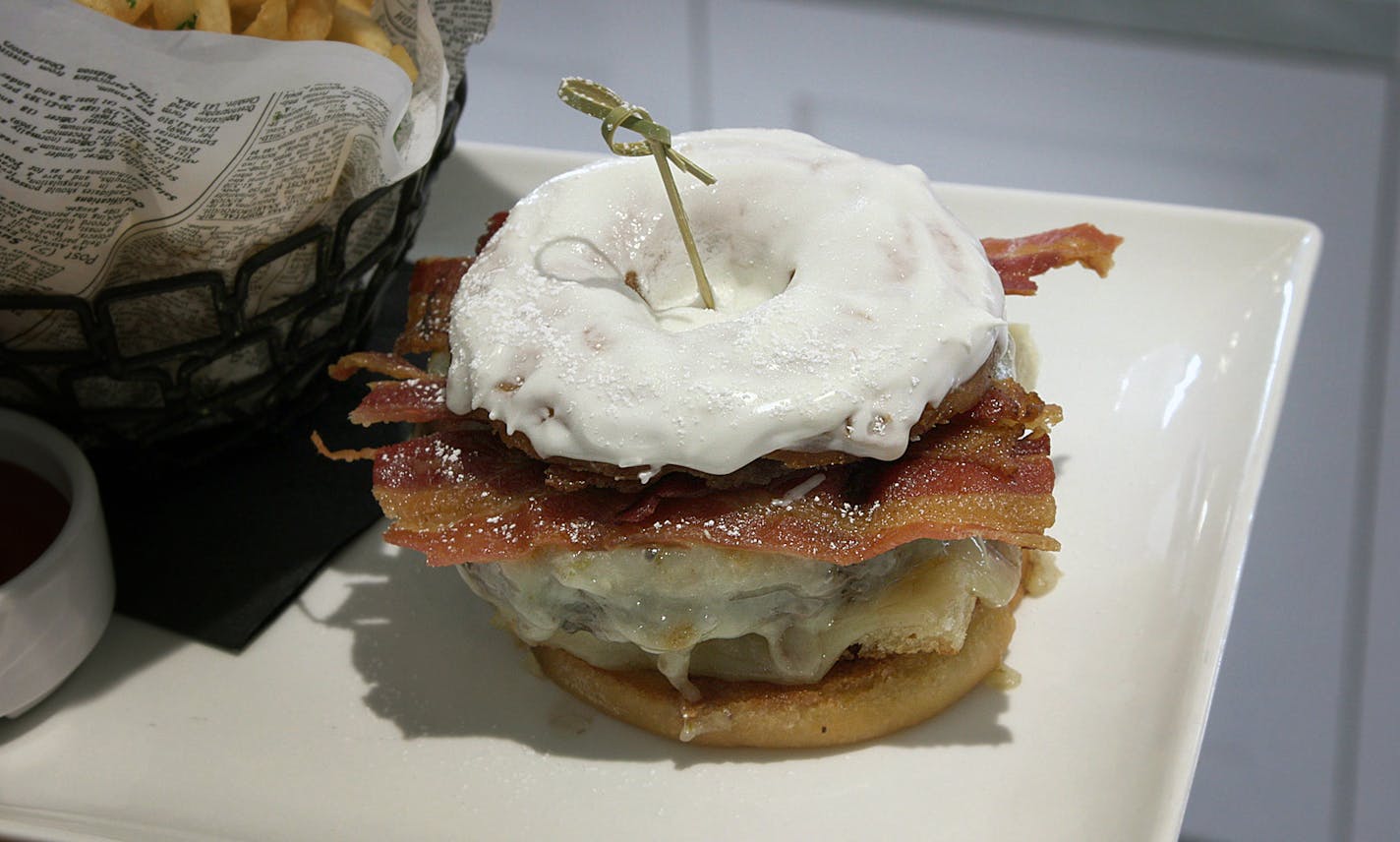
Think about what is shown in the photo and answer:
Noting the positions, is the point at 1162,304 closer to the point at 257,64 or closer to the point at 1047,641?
the point at 1047,641

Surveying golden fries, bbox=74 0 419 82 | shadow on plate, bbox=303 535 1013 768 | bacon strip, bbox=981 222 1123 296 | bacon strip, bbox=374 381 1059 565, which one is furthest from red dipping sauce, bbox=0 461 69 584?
bacon strip, bbox=981 222 1123 296

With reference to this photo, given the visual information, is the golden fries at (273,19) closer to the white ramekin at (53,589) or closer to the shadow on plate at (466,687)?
the white ramekin at (53,589)

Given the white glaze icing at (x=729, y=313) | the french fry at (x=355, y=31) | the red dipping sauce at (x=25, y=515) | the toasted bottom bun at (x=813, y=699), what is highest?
the french fry at (x=355, y=31)

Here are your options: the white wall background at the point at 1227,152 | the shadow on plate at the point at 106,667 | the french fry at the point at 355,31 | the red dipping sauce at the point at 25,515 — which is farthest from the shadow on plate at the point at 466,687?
the white wall background at the point at 1227,152

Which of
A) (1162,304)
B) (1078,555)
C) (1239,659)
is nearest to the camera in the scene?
(1078,555)

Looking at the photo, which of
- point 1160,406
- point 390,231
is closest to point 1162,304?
point 1160,406

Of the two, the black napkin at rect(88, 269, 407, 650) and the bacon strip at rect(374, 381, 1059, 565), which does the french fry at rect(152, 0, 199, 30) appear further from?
the black napkin at rect(88, 269, 407, 650)
